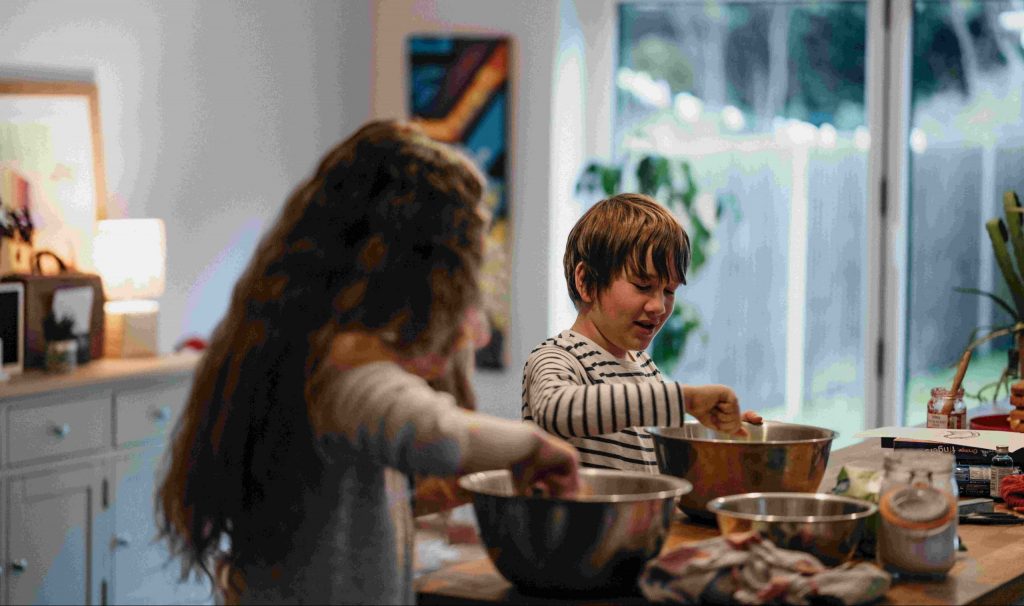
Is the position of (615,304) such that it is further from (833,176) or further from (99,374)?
(833,176)

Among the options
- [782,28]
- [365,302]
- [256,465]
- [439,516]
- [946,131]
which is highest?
[782,28]

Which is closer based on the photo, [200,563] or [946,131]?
[200,563]

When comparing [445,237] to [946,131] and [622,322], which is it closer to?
[622,322]

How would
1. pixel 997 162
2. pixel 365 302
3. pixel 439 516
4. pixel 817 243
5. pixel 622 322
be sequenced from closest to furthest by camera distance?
pixel 365 302
pixel 439 516
pixel 622 322
pixel 997 162
pixel 817 243

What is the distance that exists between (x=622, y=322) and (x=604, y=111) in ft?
11.3

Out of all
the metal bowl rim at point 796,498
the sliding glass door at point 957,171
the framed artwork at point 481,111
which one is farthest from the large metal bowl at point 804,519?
the framed artwork at point 481,111

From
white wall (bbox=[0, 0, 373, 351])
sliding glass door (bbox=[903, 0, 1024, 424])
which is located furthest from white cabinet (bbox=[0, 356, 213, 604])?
sliding glass door (bbox=[903, 0, 1024, 424])

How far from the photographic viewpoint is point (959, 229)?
195 inches

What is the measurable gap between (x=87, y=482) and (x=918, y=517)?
2789mm

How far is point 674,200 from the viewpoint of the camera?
5.11 metres

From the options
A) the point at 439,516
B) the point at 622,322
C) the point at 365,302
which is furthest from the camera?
the point at 622,322

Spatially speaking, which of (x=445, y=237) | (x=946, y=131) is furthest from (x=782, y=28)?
(x=445, y=237)

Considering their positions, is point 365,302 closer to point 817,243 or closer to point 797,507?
point 797,507

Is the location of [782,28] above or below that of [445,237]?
above
